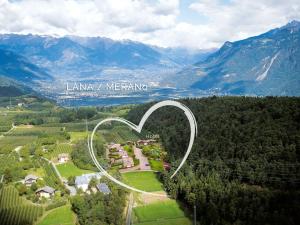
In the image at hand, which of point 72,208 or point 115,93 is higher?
point 115,93

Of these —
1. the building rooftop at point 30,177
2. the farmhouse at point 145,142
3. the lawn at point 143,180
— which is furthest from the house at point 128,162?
the building rooftop at point 30,177

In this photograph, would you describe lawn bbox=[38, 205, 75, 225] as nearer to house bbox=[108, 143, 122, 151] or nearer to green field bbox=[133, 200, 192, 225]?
green field bbox=[133, 200, 192, 225]

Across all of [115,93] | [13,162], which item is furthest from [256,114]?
[115,93]

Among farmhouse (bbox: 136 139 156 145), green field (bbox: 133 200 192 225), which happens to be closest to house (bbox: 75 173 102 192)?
green field (bbox: 133 200 192 225)

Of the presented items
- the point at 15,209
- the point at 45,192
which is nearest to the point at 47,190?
the point at 45,192

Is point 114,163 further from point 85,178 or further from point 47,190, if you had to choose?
point 47,190

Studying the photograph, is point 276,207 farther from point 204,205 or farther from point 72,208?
point 72,208

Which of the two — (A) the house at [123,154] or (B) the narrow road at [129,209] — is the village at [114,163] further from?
(B) the narrow road at [129,209]
